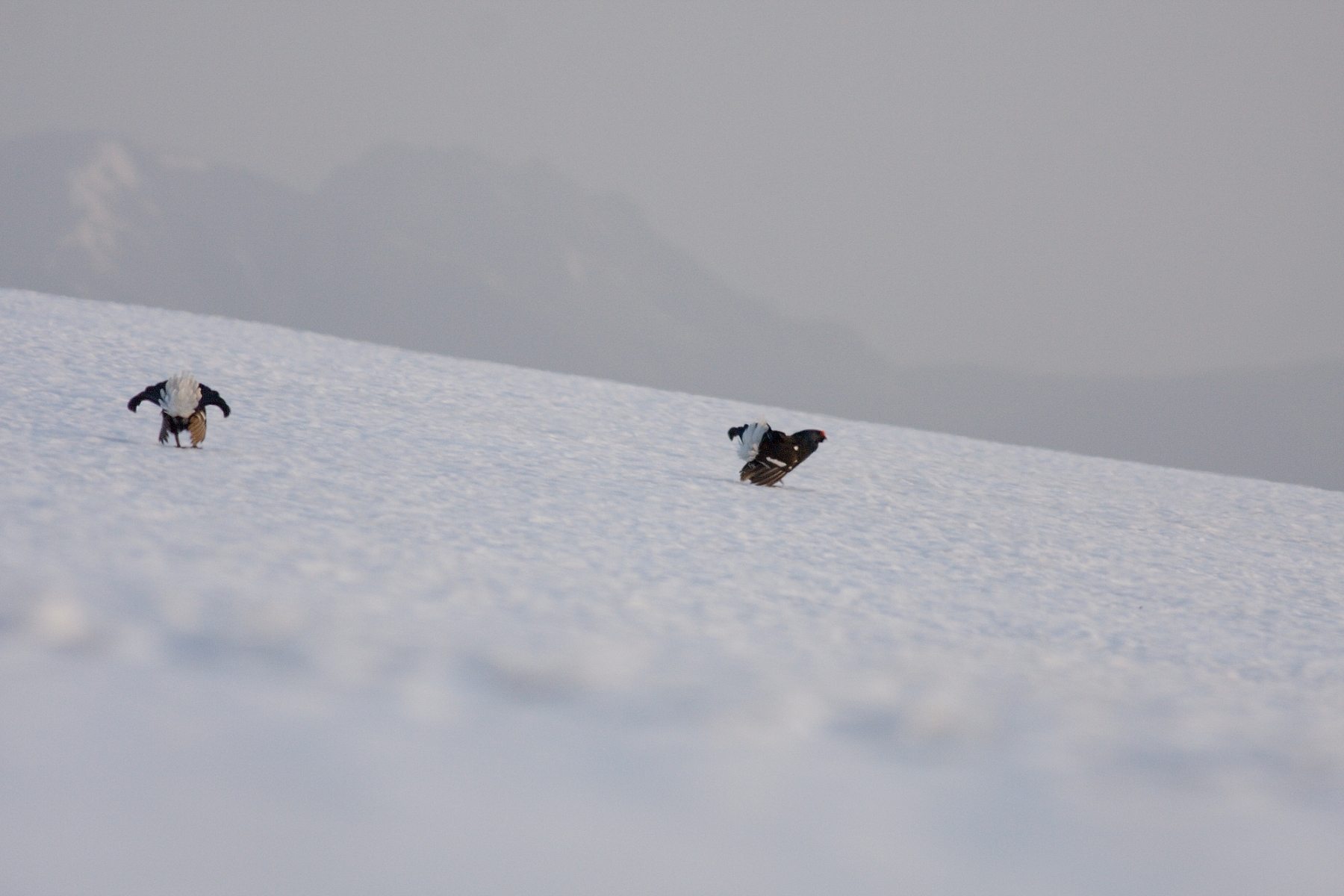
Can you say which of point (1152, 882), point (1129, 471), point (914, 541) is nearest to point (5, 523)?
point (1152, 882)

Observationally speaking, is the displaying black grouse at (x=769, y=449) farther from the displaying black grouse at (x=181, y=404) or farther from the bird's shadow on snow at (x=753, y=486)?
the displaying black grouse at (x=181, y=404)

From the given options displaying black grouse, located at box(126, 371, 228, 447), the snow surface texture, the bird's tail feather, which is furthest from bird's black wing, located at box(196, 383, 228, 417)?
the bird's tail feather

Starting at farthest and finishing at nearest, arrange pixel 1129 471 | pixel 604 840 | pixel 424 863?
pixel 1129 471
pixel 604 840
pixel 424 863

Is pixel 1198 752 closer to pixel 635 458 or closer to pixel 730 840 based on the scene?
pixel 730 840

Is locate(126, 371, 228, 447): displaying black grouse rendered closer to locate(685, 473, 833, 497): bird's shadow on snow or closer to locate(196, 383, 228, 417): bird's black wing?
locate(196, 383, 228, 417): bird's black wing

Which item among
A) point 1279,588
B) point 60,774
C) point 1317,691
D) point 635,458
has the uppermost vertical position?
point 635,458

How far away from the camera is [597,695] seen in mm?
3914

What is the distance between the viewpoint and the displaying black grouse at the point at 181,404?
7902mm

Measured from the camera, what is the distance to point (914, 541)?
8281 mm

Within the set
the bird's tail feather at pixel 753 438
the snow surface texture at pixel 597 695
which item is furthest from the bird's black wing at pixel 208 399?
the bird's tail feather at pixel 753 438

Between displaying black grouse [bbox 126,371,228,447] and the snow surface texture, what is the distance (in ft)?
0.78

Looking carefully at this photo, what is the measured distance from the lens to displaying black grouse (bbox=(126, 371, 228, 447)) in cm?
790

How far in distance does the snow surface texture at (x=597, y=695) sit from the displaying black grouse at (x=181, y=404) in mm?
237

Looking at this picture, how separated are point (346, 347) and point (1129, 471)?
1340cm
